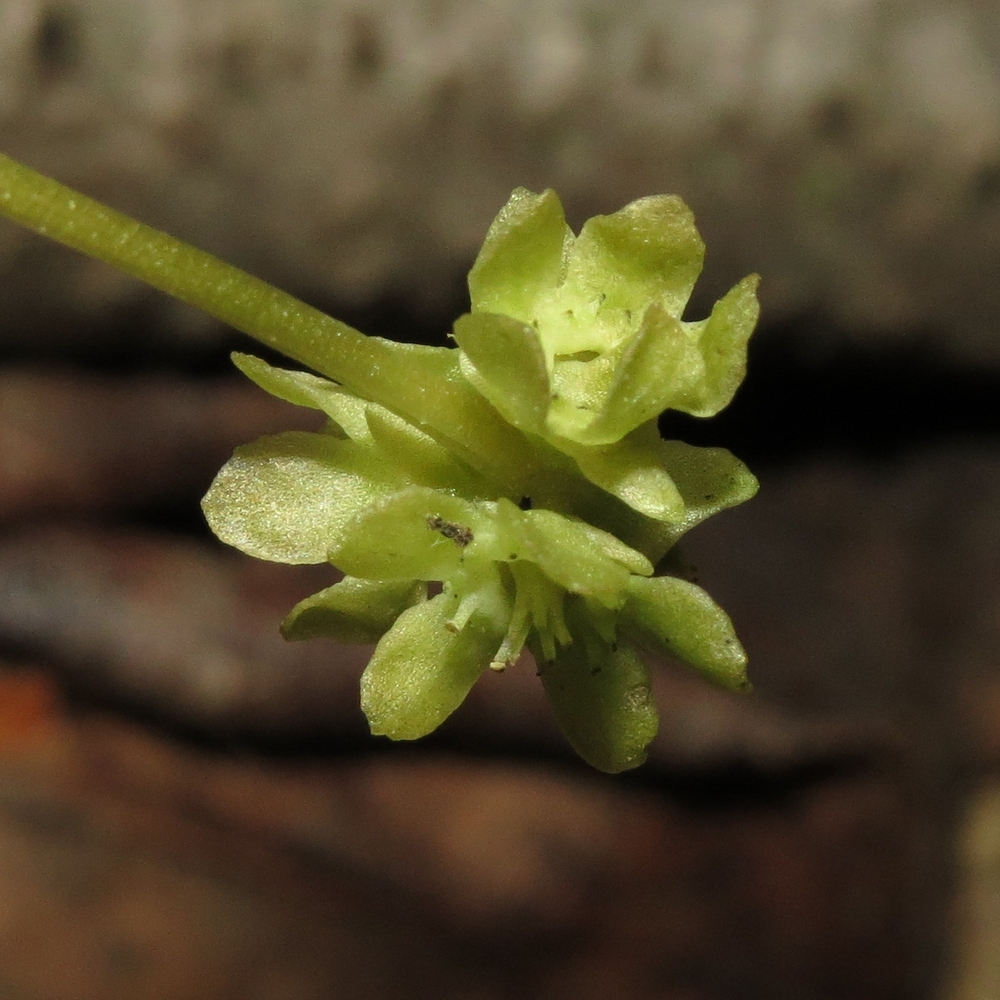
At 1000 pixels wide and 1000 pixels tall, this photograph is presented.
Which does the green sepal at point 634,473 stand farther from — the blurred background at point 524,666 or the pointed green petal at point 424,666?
the blurred background at point 524,666

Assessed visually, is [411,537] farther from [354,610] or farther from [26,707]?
[26,707]

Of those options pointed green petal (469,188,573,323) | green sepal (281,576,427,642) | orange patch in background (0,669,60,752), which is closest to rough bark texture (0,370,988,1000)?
orange patch in background (0,669,60,752)

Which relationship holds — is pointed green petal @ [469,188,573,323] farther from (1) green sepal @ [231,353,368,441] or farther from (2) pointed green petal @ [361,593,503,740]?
(2) pointed green petal @ [361,593,503,740]

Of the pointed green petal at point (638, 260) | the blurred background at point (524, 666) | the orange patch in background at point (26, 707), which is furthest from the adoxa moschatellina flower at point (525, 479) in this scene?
the orange patch in background at point (26, 707)

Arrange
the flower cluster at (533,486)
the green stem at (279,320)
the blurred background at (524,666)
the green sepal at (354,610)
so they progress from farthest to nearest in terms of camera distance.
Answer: the blurred background at (524,666) < the green sepal at (354,610) < the flower cluster at (533,486) < the green stem at (279,320)

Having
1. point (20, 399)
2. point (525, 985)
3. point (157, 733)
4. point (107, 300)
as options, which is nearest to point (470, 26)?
point (107, 300)

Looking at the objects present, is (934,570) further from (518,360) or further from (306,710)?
(518,360)

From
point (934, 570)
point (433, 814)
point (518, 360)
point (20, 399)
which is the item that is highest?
point (518, 360)
